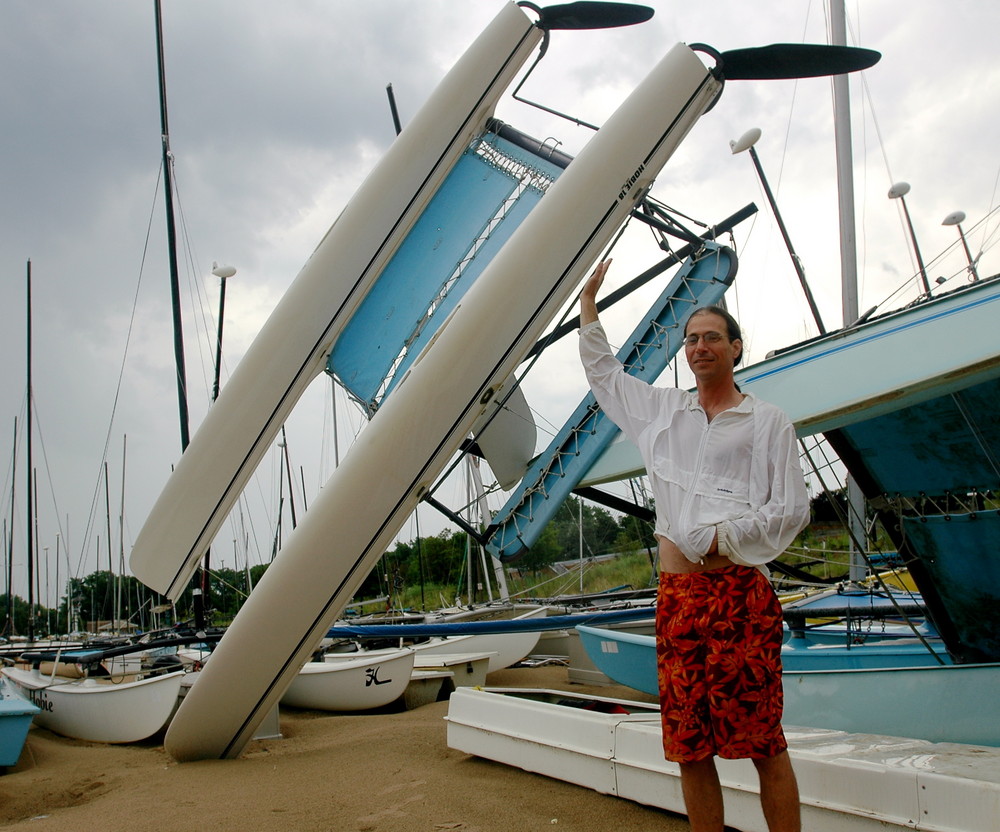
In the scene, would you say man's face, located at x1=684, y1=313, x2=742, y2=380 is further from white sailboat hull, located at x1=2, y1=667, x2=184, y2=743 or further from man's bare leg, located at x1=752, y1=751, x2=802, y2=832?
white sailboat hull, located at x1=2, y1=667, x2=184, y2=743

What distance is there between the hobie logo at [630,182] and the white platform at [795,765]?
2.84 metres

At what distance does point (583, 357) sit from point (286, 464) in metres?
22.8

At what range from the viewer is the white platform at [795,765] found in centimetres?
225

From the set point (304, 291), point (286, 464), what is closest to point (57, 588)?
point (286, 464)

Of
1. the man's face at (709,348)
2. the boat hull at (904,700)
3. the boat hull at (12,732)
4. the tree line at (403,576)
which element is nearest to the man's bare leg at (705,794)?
the man's face at (709,348)

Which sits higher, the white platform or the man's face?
the man's face

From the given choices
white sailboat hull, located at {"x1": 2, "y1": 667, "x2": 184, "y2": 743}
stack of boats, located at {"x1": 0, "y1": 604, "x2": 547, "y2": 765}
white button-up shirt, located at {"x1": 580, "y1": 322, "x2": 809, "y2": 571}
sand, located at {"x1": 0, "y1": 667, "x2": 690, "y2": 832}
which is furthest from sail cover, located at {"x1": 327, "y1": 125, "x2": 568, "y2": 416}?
white button-up shirt, located at {"x1": 580, "y1": 322, "x2": 809, "y2": 571}

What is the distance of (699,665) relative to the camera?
81.9 inches

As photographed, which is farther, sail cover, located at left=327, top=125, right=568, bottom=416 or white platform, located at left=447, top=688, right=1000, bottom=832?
sail cover, located at left=327, top=125, right=568, bottom=416

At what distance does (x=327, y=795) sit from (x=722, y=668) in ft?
8.23

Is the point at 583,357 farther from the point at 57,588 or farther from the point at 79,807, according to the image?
the point at 57,588

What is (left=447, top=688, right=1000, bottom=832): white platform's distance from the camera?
2.25 m

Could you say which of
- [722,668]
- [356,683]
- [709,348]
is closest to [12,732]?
[356,683]

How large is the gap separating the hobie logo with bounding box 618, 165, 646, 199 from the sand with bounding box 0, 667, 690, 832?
3.16 metres
